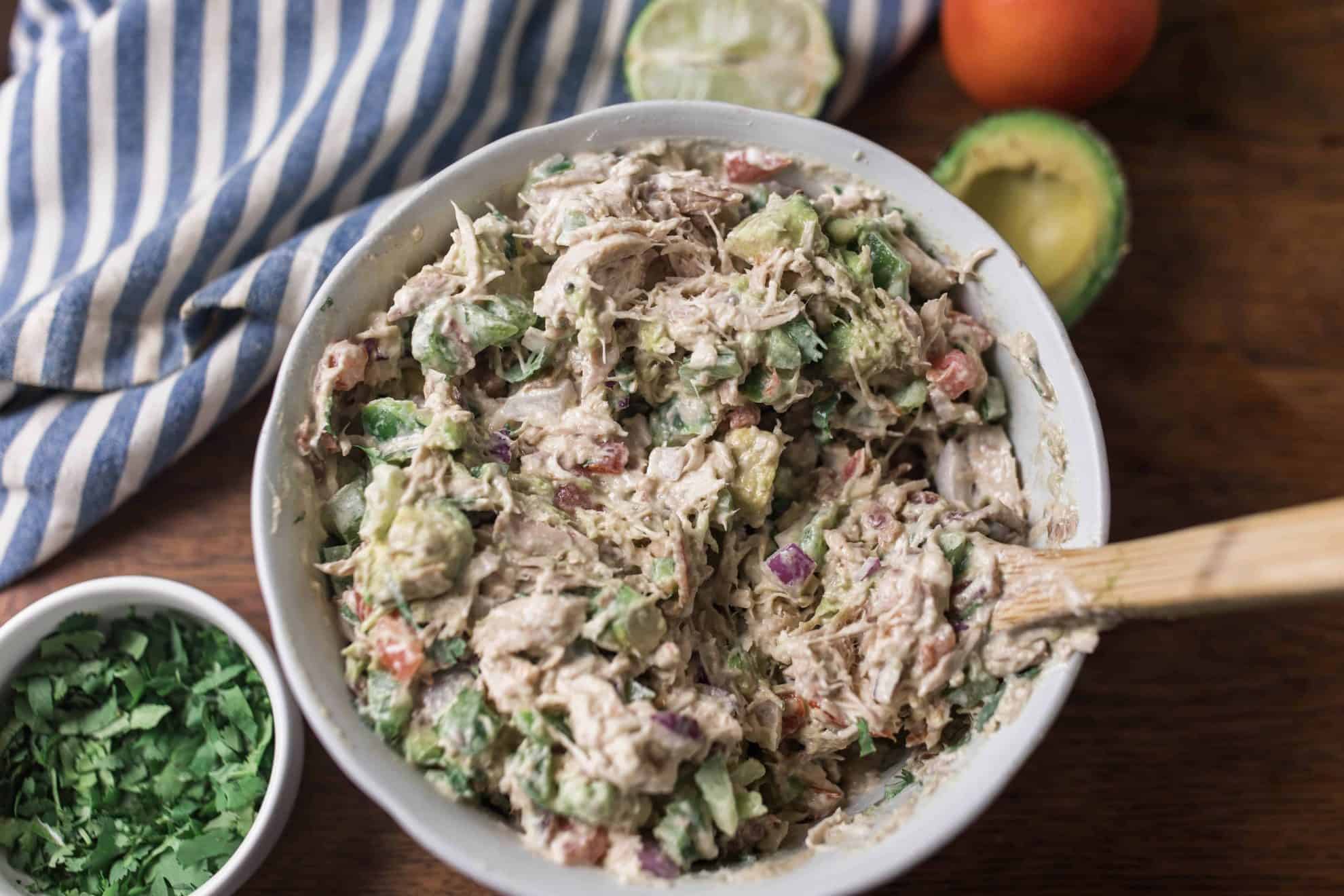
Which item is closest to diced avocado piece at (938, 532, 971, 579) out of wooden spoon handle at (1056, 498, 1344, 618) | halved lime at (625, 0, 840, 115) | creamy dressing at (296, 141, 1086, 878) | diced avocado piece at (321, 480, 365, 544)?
creamy dressing at (296, 141, 1086, 878)

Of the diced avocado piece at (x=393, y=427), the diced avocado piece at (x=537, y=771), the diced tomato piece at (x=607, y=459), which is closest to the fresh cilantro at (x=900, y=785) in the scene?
the diced avocado piece at (x=537, y=771)

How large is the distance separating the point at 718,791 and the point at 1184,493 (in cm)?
128

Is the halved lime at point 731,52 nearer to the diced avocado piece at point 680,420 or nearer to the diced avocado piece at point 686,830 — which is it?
the diced avocado piece at point 680,420

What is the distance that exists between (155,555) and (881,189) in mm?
1522

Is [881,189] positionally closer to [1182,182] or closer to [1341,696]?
[1182,182]

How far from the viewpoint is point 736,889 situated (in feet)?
4.76

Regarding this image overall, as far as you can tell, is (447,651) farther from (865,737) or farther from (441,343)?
(865,737)

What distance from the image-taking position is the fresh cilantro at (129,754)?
71.3 inches

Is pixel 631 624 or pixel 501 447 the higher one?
pixel 501 447

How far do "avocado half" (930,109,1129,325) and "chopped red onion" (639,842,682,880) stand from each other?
1288mm

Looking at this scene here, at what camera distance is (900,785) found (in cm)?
162

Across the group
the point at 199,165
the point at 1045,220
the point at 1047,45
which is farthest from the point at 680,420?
the point at 199,165

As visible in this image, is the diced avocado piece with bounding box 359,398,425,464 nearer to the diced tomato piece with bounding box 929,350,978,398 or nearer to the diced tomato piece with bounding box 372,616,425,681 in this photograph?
the diced tomato piece with bounding box 372,616,425,681

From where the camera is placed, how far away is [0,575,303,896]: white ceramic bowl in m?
1.74
